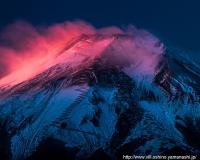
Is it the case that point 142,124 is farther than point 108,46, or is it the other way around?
point 108,46

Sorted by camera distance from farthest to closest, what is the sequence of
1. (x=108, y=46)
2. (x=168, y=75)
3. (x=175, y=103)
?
(x=108, y=46) → (x=168, y=75) → (x=175, y=103)

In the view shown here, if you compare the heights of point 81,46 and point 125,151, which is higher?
point 81,46

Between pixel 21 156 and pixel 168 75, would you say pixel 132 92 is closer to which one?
pixel 168 75

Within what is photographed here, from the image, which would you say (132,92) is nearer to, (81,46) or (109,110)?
(109,110)

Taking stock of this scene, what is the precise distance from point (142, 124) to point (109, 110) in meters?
8.10

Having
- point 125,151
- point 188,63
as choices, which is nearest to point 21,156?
point 125,151

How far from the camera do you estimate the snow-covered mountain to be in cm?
13725

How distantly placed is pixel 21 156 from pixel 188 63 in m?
73.4

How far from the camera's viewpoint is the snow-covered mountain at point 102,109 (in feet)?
450

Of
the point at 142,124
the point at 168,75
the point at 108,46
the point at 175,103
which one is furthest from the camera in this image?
the point at 108,46

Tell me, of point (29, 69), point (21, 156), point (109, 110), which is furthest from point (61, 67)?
point (21, 156)

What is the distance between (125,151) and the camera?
13288cm

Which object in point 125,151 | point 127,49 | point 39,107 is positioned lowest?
point 125,151

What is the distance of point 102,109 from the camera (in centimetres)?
14962
